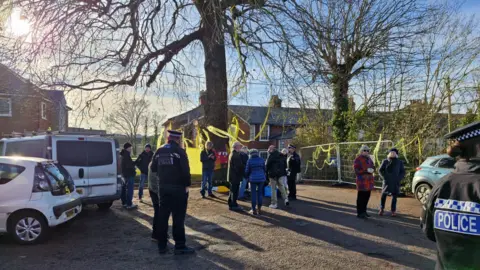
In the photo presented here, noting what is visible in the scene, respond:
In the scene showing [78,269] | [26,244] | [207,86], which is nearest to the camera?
[78,269]

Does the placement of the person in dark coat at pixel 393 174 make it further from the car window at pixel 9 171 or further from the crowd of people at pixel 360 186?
the car window at pixel 9 171

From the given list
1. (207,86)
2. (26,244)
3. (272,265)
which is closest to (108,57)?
(207,86)

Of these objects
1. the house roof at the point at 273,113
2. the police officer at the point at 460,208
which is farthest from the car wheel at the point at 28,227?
the house roof at the point at 273,113

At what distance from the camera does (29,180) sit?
6227mm

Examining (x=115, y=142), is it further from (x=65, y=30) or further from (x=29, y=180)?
(x=65, y=30)

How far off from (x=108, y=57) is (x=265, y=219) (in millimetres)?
7308

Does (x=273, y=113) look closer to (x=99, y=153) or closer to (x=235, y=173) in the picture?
(x=235, y=173)

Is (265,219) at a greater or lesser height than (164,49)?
lesser

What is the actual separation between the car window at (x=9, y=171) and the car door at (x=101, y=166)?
2157 mm

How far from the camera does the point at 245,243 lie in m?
6.25

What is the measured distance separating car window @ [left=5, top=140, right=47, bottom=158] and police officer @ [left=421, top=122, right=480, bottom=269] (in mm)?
7745

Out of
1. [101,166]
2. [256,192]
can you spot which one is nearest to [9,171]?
[101,166]

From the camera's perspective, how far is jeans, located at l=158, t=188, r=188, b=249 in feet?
18.4

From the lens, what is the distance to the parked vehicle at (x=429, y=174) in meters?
9.86
